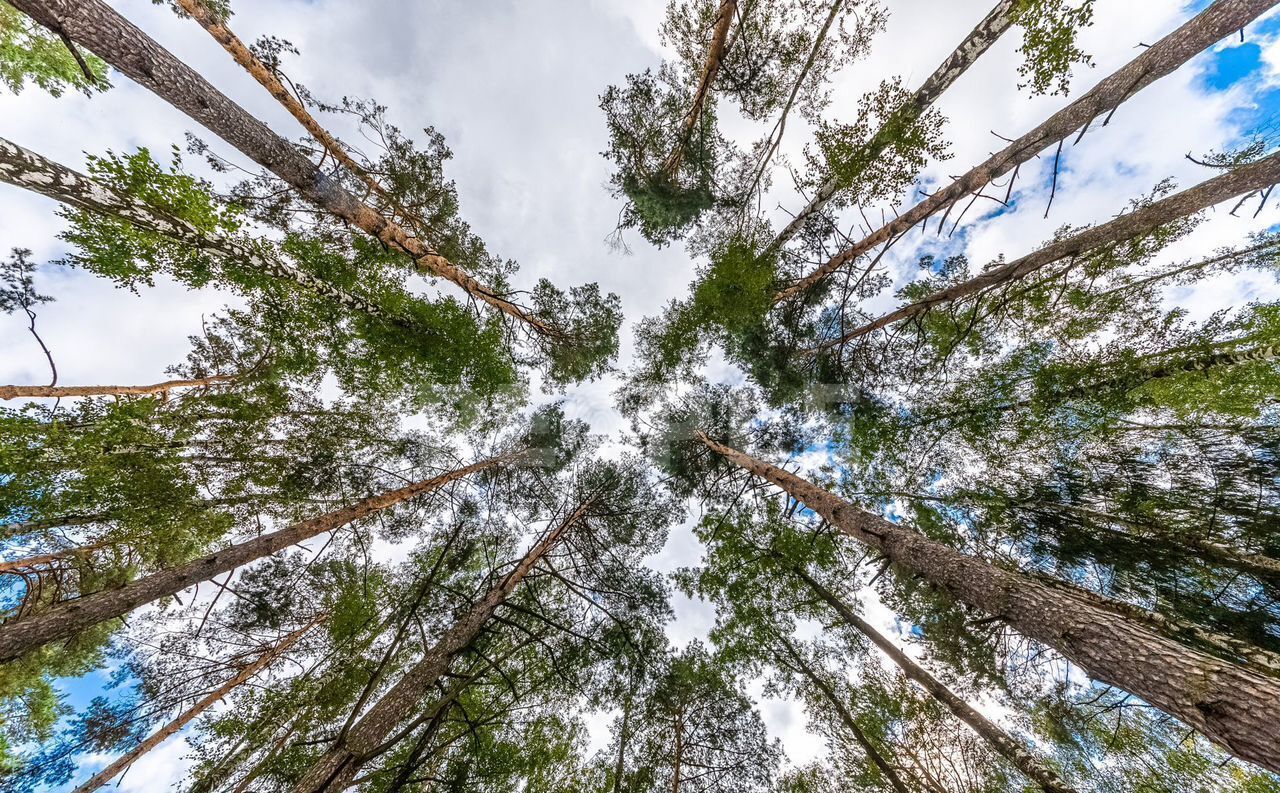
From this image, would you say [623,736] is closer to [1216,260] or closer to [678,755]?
[678,755]

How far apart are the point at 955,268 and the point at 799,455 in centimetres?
494

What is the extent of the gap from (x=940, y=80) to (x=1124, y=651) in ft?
22.5

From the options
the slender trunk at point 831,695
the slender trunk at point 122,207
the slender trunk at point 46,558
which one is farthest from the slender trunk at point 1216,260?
the slender trunk at point 46,558

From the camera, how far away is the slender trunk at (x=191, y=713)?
238 inches

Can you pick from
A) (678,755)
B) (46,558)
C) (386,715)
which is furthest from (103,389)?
(678,755)

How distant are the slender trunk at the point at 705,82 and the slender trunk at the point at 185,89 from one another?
18.4 ft

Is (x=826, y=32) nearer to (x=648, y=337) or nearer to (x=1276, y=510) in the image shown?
(x=648, y=337)

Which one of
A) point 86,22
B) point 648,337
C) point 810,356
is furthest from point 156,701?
point 810,356

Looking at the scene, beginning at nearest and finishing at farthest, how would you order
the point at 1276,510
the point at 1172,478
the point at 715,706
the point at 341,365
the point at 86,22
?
1. the point at 86,22
2. the point at 1276,510
3. the point at 1172,478
4. the point at 341,365
5. the point at 715,706

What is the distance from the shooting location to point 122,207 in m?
3.68

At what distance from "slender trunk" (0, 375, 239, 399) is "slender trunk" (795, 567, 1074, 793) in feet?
37.0

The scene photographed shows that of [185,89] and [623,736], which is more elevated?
[185,89]

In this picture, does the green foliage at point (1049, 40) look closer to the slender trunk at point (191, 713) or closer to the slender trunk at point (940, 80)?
the slender trunk at point (940, 80)

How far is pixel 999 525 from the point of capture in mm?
6625
